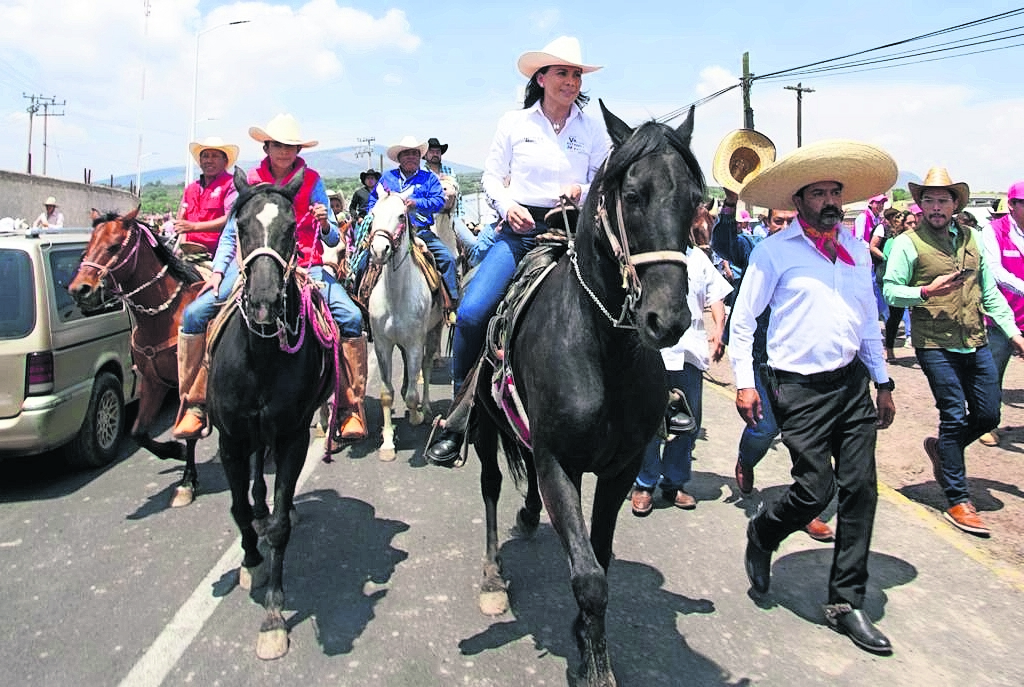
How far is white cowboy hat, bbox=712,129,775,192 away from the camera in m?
5.69

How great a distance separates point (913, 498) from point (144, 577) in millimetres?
5971

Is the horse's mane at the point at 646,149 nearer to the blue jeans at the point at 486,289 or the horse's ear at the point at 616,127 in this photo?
the horse's ear at the point at 616,127

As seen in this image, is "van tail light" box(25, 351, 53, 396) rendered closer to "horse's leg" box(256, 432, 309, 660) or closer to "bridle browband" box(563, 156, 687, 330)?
"horse's leg" box(256, 432, 309, 660)

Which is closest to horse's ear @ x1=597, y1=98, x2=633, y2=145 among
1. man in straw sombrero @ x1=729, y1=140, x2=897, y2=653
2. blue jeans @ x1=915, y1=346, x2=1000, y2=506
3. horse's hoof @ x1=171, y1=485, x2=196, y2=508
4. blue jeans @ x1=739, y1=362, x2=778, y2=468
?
man in straw sombrero @ x1=729, y1=140, x2=897, y2=653

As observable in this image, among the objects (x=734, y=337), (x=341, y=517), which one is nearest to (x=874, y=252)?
(x=734, y=337)

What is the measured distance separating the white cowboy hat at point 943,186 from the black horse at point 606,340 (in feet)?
11.0

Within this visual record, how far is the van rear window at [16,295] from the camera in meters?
5.83

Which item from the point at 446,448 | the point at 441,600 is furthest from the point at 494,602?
the point at 446,448

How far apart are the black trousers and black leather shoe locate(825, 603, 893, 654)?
0.17 feet

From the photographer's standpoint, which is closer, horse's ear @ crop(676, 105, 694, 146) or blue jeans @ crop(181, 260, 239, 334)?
horse's ear @ crop(676, 105, 694, 146)

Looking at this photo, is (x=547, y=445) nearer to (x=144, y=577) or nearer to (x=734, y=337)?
(x=734, y=337)

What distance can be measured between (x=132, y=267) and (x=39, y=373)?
3.82 feet

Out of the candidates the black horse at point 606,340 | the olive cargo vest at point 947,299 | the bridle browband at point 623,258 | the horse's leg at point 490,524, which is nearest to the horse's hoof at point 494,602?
the horse's leg at point 490,524

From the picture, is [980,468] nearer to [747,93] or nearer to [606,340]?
[606,340]
